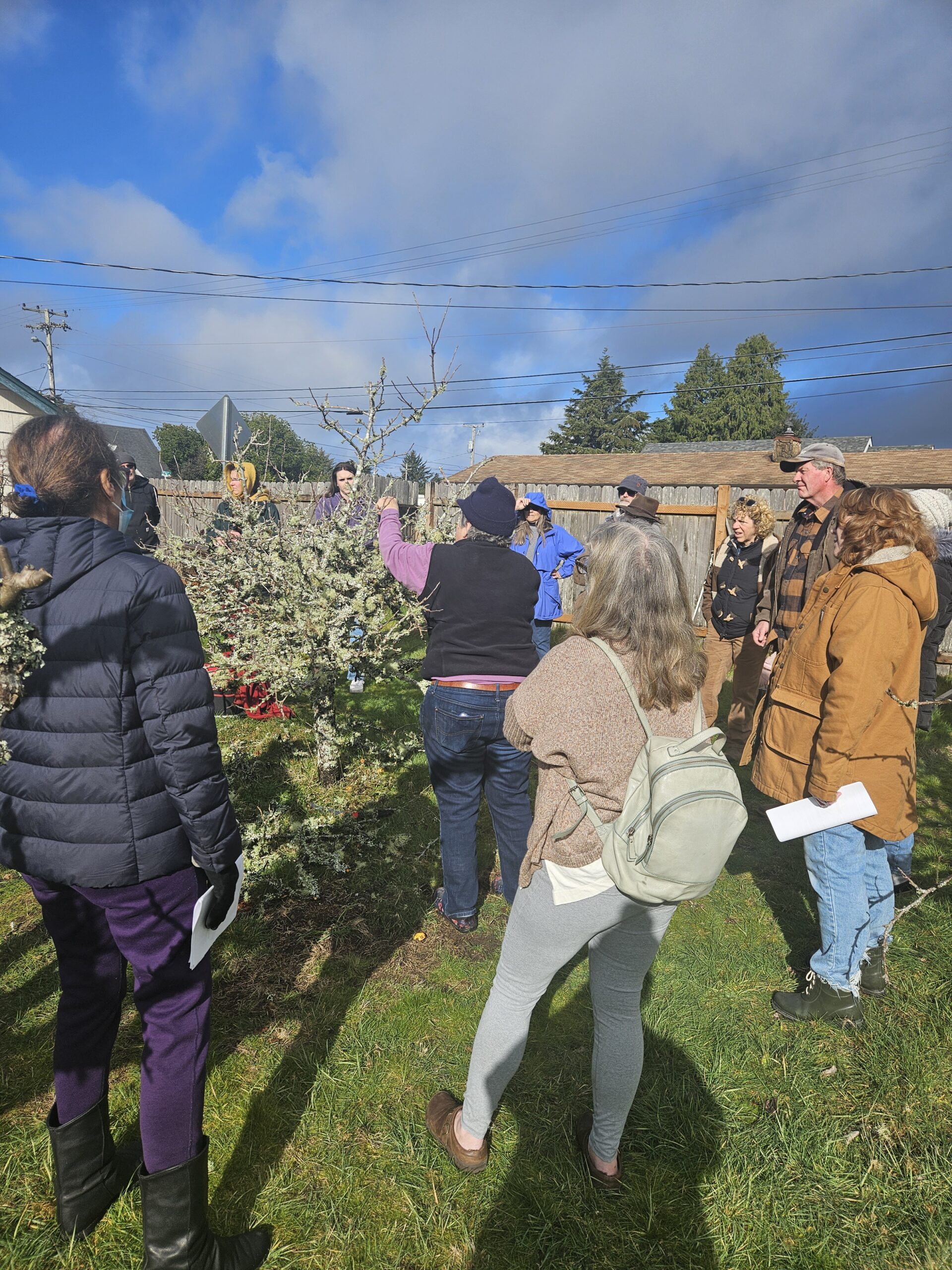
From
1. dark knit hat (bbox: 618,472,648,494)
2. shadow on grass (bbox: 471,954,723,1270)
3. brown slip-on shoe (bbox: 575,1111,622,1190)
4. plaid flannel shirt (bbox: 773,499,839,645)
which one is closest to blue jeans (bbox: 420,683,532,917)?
shadow on grass (bbox: 471,954,723,1270)

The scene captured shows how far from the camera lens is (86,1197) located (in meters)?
1.88

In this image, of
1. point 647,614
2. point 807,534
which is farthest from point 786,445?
point 647,614

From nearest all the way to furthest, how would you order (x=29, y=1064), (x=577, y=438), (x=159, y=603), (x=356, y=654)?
1. (x=159, y=603)
2. (x=29, y=1064)
3. (x=356, y=654)
4. (x=577, y=438)

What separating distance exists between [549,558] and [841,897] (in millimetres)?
4261

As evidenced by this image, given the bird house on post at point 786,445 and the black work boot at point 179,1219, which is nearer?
the black work boot at point 179,1219

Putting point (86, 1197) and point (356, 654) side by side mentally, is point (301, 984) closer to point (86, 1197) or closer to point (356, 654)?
point (86, 1197)

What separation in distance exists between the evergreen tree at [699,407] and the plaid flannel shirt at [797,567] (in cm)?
4467

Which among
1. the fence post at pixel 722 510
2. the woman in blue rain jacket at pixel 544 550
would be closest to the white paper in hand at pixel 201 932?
the woman in blue rain jacket at pixel 544 550

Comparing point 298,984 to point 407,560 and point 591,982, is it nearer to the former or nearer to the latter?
point 591,982

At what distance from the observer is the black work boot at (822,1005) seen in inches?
107

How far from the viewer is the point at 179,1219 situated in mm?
1678

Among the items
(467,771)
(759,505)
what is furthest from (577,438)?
(467,771)

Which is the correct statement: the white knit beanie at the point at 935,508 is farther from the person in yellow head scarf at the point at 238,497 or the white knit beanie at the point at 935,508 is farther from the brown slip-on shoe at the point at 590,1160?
→ the person in yellow head scarf at the point at 238,497

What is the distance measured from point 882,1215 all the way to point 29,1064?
2904 millimetres
